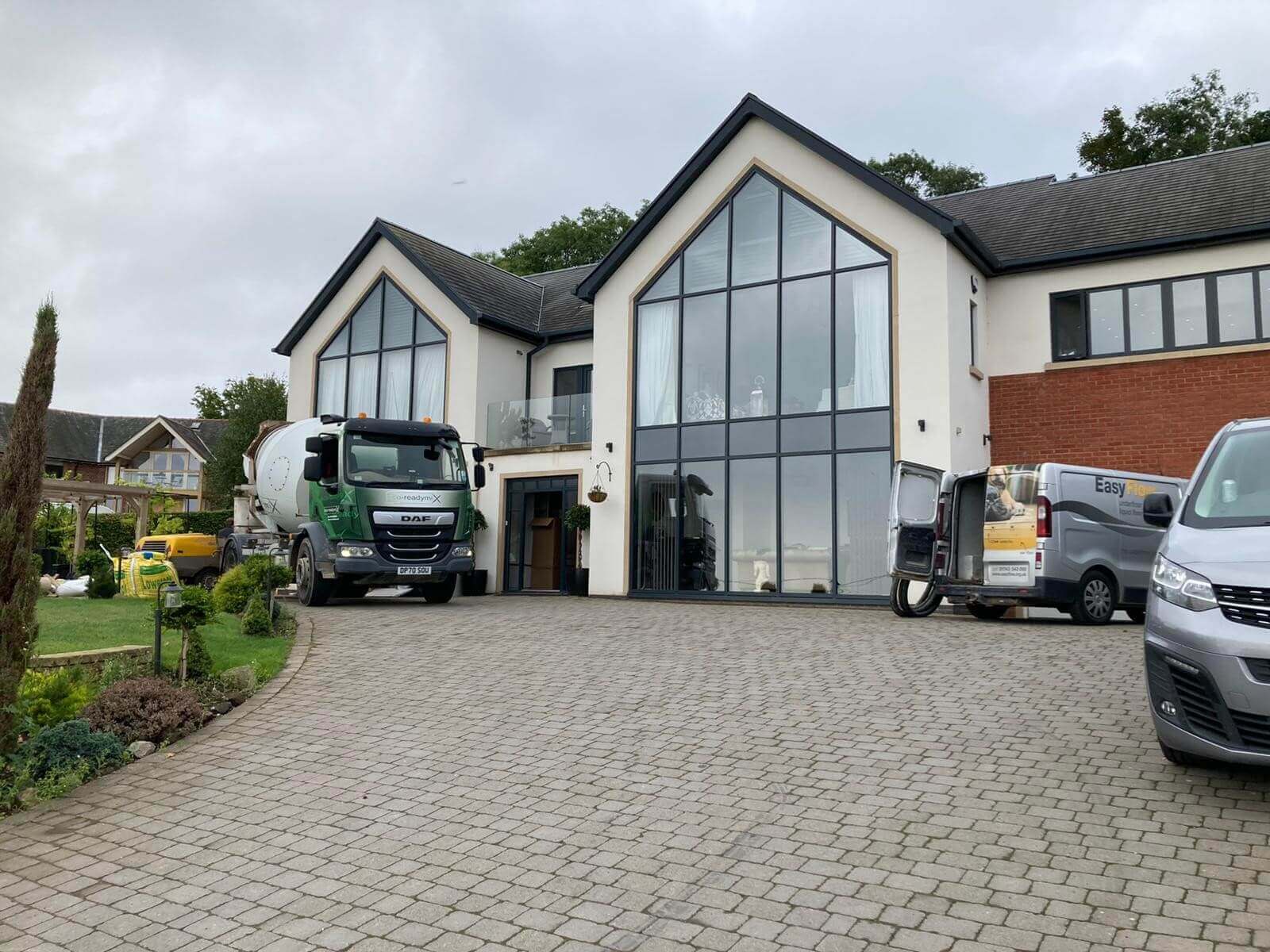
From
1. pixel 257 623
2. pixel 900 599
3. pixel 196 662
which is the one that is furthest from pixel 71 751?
pixel 900 599

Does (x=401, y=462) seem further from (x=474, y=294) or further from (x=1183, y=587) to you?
(x=1183, y=587)

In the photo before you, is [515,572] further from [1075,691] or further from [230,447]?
[230,447]

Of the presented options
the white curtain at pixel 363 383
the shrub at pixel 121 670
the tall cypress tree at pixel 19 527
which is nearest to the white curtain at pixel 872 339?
the shrub at pixel 121 670

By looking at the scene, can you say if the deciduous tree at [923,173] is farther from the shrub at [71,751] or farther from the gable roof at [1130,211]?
the shrub at [71,751]

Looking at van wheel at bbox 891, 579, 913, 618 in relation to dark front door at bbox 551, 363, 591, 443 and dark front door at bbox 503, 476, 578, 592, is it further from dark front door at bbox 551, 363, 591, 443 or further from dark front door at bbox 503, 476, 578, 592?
dark front door at bbox 503, 476, 578, 592

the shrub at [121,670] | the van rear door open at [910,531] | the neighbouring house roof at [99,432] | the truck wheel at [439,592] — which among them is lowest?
the shrub at [121,670]

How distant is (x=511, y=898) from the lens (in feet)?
14.1

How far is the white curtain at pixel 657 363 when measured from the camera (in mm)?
19734

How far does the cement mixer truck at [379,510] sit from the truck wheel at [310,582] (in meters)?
0.02

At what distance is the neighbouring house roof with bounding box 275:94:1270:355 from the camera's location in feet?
56.7

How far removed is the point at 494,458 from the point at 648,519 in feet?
15.7

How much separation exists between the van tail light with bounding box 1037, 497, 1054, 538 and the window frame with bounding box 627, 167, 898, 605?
168 inches

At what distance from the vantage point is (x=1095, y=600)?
13.1 metres

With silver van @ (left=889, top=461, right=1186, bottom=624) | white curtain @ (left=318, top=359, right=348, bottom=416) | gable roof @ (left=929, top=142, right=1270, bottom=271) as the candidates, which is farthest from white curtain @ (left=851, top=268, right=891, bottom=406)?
white curtain @ (left=318, top=359, right=348, bottom=416)
